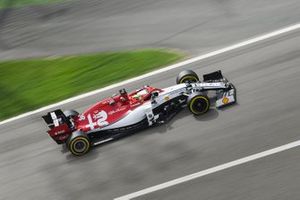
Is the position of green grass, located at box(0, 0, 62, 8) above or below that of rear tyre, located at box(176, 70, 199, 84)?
above

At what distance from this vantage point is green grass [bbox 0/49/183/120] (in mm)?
17188

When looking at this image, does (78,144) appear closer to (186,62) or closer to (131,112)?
(131,112)

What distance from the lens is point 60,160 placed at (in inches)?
552

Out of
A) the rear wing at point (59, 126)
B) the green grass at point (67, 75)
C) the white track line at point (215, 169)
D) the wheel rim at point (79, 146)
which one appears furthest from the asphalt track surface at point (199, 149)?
the green grass at point (67, 75)

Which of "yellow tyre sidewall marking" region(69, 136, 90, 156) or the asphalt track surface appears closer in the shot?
the asphalt track surface

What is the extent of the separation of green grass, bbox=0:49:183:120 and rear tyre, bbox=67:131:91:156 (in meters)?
3.65

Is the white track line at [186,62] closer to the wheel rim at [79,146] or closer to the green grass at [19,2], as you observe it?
the wheel rim at [79,146]

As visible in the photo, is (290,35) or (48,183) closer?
(48,183)

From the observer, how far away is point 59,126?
1376 centimetres

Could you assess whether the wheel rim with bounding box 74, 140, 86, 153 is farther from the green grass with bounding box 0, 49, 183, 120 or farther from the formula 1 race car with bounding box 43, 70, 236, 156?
the green grass with bounding box 0, 49, 183, 120

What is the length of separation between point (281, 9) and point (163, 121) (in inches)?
309

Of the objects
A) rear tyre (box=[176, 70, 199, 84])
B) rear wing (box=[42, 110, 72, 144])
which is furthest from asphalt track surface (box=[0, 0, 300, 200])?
rear tyre (box=[176, 70, 199, 84])

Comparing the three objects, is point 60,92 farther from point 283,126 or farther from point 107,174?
point 283,126

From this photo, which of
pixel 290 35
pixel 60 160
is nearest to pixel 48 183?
pixel 60 160
